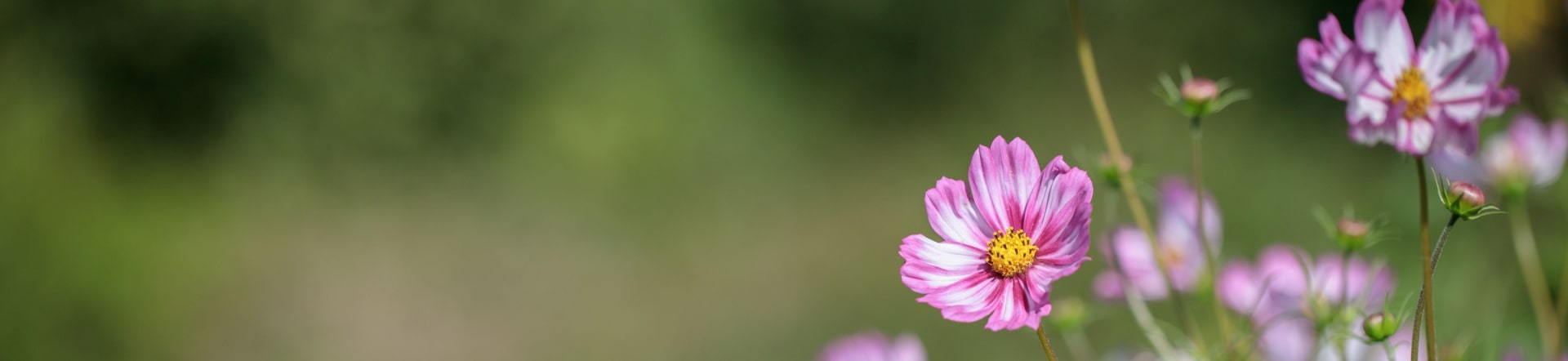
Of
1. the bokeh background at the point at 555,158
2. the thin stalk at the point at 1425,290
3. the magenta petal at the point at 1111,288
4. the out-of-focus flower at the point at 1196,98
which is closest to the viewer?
the thin stalk at the point at 1425,290

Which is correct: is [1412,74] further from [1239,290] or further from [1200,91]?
[1239,290]

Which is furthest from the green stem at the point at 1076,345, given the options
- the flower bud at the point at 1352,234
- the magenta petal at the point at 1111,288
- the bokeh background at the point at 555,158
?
the bokeh background at the point at 555,158

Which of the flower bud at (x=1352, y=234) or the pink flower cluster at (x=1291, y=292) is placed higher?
the flower bud at (x=1352, y=234)

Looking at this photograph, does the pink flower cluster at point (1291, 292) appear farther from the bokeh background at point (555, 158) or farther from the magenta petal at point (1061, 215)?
the bokeh background at point (555, 158)

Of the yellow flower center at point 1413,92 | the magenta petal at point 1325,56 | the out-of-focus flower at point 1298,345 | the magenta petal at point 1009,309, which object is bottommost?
the out-of-focus flower at point 1298,345

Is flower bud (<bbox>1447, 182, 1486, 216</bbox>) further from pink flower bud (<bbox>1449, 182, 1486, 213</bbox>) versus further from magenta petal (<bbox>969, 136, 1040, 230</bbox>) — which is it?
magenta petal (<bbox>969, 136, 1040, 230</bbox>)

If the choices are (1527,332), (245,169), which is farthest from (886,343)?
(245,169)

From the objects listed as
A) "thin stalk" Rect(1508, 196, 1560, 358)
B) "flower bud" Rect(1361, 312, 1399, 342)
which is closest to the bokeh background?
"thin stalk" Rect(1508, 196, 1560, 358)
